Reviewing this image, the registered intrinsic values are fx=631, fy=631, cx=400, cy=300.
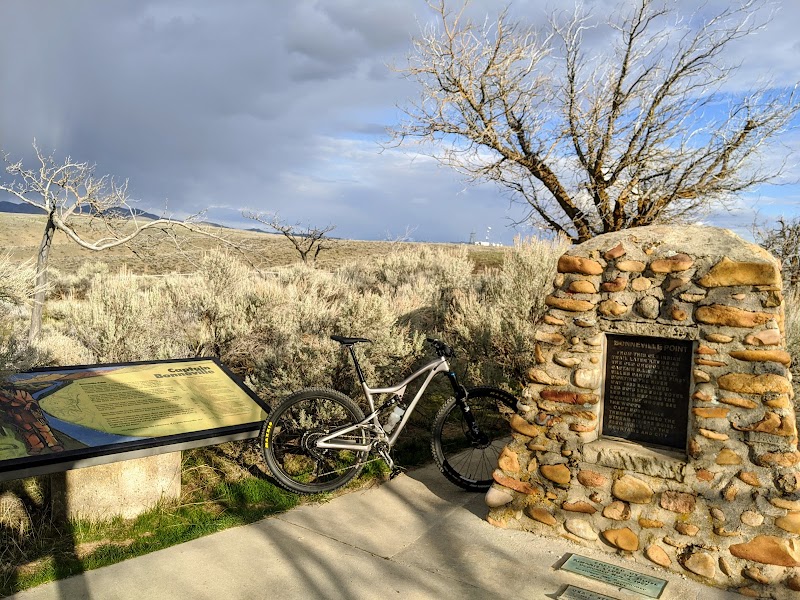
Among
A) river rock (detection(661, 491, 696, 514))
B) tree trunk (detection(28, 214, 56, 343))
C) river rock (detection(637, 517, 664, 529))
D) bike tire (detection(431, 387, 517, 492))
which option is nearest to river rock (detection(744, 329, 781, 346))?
river rock (detection(661, 491, 696, 514))

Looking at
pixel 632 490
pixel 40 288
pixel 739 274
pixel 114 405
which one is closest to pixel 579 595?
pixel 632 490

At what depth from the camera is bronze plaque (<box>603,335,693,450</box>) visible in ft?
12.9

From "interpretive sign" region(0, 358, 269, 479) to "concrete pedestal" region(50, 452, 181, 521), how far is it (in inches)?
14.3

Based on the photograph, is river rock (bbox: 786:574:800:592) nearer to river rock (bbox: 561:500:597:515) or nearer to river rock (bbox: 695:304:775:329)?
river rock (bbox: 561:500:597:515)

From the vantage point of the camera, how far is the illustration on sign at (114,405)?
3881mm

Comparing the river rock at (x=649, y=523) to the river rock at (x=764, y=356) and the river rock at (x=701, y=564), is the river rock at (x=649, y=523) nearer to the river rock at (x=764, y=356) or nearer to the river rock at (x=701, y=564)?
the river rock at (x=701, y=564)

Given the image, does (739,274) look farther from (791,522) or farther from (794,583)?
(794,583)

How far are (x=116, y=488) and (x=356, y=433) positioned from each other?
5.88 ft

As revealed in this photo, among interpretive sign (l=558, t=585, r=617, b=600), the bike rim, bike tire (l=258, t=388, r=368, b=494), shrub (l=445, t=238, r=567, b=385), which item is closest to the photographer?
interpretive sign (l=558, t=585, r=617, b=600)

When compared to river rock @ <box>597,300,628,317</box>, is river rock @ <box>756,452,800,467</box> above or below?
below

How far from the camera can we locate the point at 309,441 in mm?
4914

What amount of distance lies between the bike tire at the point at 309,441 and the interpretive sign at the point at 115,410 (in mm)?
259

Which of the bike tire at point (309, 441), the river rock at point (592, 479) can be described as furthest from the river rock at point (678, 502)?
the bike tire at point (309, 441)

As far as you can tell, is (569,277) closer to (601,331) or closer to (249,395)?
(601,331)
